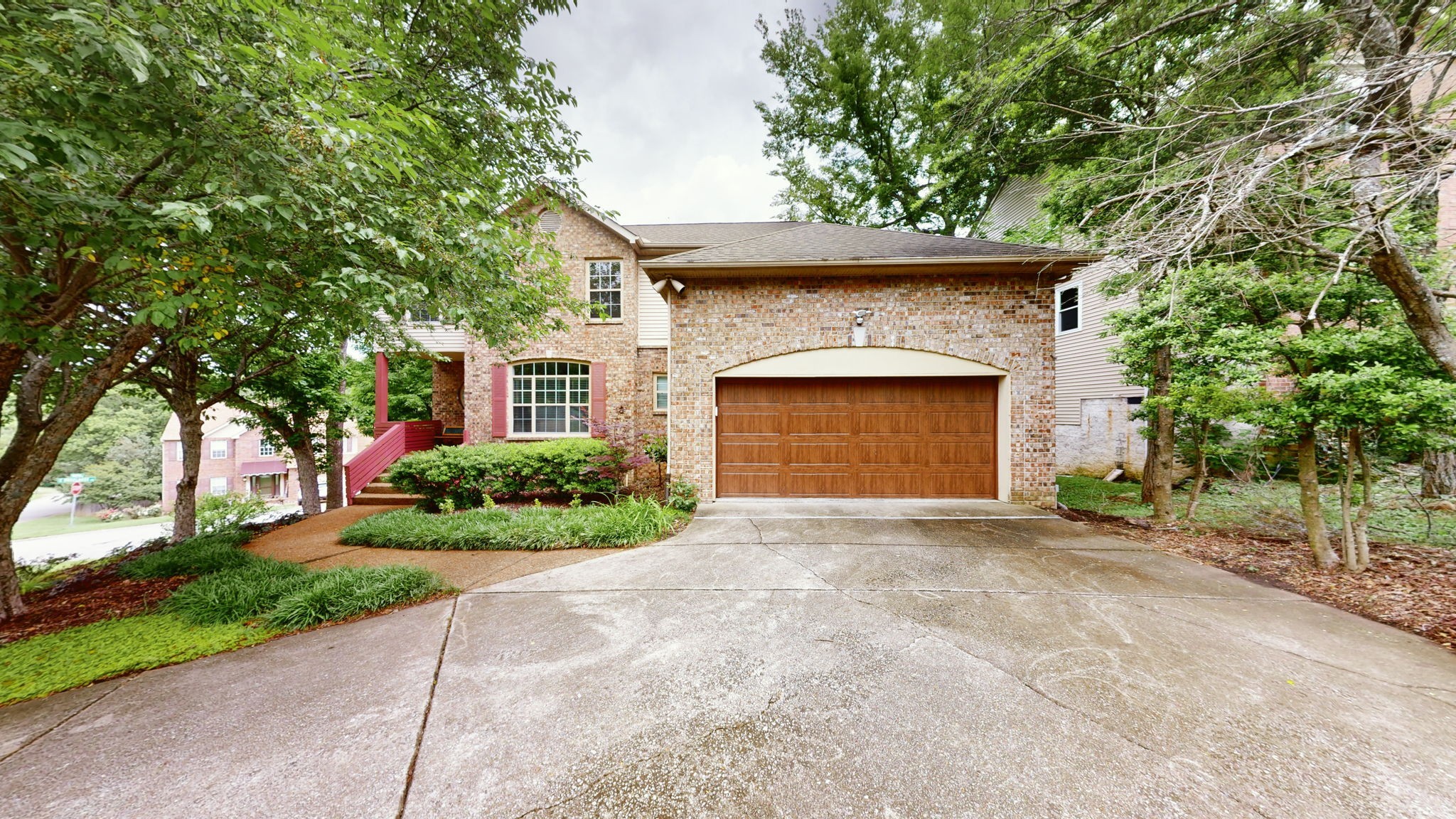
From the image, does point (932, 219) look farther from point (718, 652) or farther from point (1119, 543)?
point (718, 652)

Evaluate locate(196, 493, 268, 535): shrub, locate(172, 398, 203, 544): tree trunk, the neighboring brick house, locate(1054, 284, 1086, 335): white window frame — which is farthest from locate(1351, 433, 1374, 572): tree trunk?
the neighboring brick house

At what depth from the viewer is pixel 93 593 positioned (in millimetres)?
4293

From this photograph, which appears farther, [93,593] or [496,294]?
[496,294]

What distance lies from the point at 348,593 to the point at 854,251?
7513 mm

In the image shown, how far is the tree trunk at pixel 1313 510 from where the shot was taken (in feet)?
14.5

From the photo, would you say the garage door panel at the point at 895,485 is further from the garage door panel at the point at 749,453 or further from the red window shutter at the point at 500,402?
the red window shutter at the point at 500,402

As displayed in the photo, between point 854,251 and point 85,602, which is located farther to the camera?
point 854,251

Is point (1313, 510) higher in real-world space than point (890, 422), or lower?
lower

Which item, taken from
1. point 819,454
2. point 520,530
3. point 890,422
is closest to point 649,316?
point 819,454

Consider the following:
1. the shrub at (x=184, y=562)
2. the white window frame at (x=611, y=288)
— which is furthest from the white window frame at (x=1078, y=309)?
the shrub at (x=184, y=562)

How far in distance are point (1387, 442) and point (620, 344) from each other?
35.9 feet

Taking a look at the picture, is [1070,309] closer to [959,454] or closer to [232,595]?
[959,454]

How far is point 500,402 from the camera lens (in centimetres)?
1023

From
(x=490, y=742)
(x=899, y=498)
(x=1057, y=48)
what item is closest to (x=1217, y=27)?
(x=1057, y=48)
